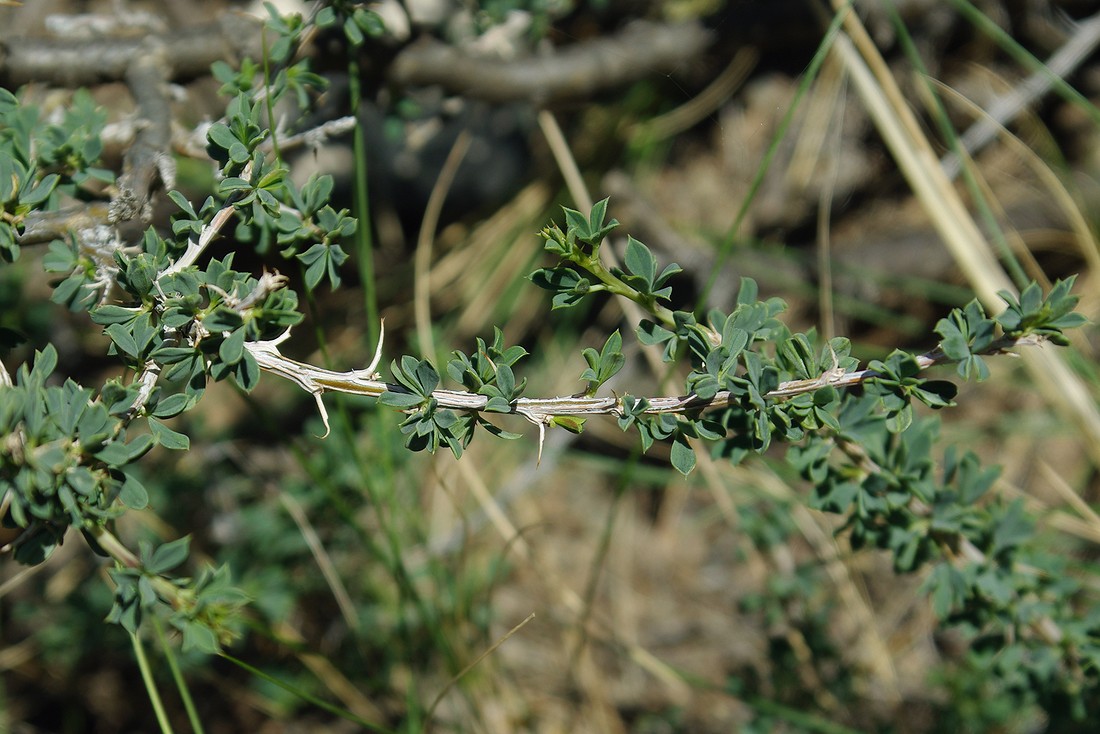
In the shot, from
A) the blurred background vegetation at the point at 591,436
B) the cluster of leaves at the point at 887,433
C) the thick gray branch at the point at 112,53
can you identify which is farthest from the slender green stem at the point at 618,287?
the thick gray branch at the point at 112,53

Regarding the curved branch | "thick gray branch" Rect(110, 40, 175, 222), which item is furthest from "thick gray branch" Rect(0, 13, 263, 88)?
the curved branch

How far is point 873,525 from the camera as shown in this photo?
124 cm

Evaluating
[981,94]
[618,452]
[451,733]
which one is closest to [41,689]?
[451,733]

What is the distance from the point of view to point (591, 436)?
2.35 m

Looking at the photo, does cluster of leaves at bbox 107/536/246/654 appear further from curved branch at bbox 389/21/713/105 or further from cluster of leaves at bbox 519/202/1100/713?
curved branch at bbox 389/21/713/105

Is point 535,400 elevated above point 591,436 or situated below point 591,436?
above

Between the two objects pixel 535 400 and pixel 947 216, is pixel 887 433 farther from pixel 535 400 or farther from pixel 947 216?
pixel 947 216

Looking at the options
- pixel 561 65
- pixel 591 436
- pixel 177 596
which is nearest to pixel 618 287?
pixel 177 596

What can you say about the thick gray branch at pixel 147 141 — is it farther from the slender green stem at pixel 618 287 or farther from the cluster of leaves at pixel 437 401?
the slender green stem at pixel 618 287

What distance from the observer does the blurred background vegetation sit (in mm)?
1890

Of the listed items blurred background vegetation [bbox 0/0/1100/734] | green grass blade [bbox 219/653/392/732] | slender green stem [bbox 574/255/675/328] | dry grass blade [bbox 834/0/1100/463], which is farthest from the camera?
blurred background vegetation [bbox 0/0/1100/734]

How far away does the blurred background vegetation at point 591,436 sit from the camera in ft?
6.20

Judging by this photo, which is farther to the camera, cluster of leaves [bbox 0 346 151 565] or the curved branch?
the curved branch

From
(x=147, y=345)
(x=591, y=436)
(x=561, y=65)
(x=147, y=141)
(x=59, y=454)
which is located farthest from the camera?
(x=591, y=436)
